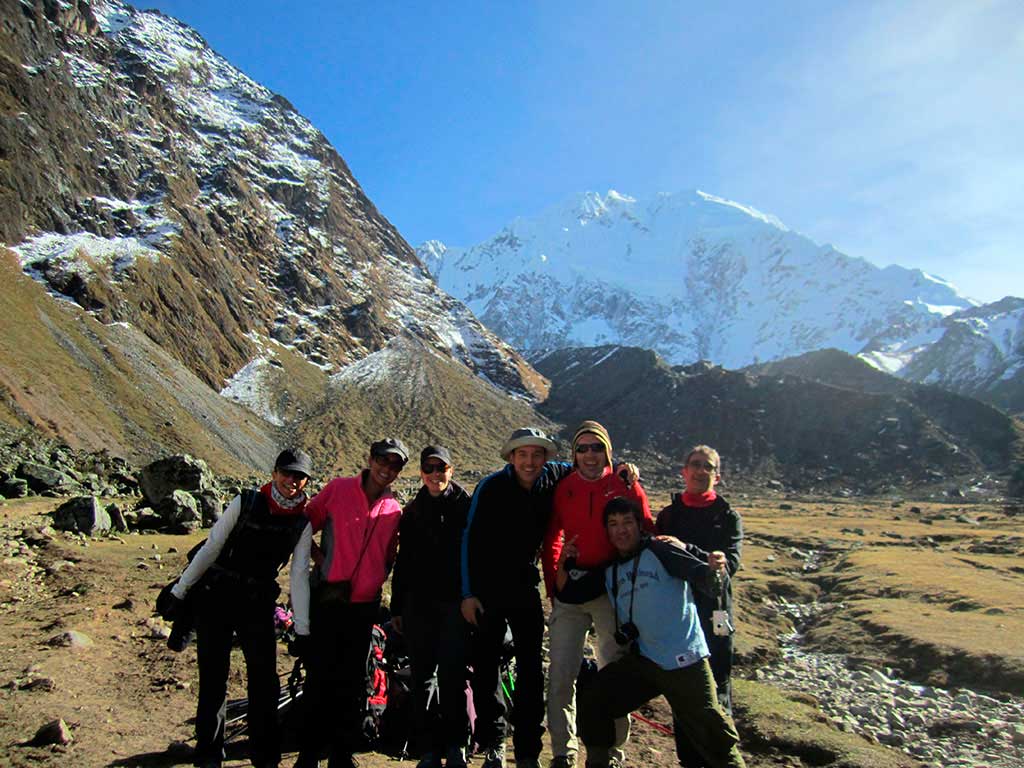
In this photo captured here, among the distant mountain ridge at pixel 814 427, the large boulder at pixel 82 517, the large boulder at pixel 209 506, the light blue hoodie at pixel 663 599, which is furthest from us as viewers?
the distant mountain ridge at pixel 814 427

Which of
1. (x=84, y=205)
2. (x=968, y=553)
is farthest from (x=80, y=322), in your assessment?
(x=968, y=553)

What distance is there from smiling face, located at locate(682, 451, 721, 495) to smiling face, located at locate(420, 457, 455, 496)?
7.84ft

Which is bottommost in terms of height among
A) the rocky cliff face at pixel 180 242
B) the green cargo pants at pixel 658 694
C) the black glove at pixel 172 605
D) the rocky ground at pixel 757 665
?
the rocky ground at pixel 757 665

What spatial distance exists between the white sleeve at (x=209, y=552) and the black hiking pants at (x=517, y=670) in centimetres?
231

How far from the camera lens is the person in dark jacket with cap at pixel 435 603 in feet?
17.9

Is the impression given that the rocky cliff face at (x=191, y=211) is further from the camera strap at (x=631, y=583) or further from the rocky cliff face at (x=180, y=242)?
the camera strap at (x=631, y=583)

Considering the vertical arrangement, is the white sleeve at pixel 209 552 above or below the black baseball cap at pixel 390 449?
below

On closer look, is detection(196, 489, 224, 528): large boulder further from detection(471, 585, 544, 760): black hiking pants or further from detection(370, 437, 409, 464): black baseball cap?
detection(471, 585, 544, 760): black hiking pants

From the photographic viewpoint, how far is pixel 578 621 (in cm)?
550

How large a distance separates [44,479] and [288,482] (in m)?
18.4

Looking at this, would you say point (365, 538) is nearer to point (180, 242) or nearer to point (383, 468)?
point (383, 468)

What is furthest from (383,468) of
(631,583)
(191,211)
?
(191,211)

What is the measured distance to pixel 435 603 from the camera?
566 cm

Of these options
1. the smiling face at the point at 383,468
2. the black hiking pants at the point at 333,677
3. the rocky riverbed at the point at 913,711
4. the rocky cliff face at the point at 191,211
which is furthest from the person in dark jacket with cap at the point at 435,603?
the rocky cliff face at the point at 191,211
